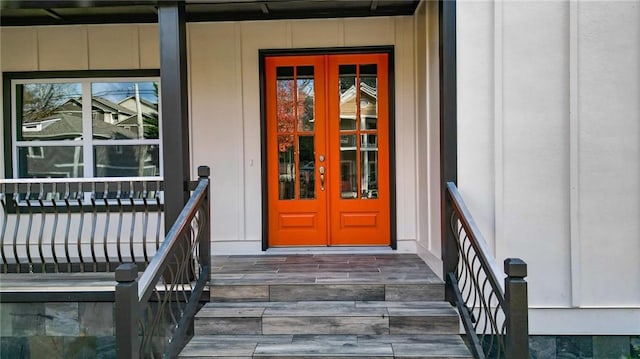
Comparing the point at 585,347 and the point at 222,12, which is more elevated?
the point at 222,12

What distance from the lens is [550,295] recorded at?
10.0 ft

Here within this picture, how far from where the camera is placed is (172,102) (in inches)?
125

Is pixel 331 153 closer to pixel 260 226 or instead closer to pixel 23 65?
pixel 260 226

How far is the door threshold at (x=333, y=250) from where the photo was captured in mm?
4277

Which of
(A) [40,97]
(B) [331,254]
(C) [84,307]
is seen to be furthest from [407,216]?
(A) [40,97]

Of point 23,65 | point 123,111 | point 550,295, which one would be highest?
point 23,65

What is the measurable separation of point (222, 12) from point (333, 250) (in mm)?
2741

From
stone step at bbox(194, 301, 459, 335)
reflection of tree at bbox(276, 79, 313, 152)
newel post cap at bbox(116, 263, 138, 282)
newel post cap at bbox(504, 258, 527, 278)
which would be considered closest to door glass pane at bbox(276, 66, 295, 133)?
reflection of tree at bbox(276, 79, 313, 152)

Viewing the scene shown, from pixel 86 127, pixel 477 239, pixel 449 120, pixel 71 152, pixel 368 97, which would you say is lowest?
pixel 477 239

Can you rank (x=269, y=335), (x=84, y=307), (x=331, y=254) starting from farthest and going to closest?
(x=331, y=254), (x=84, y=307), (x=269, y=335)

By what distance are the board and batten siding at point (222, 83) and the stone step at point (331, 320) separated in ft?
4.90

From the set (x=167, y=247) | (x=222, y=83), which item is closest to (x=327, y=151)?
(x=222, y=83)

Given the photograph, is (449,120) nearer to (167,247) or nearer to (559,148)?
(559,148)

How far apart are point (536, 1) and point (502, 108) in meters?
0.81
